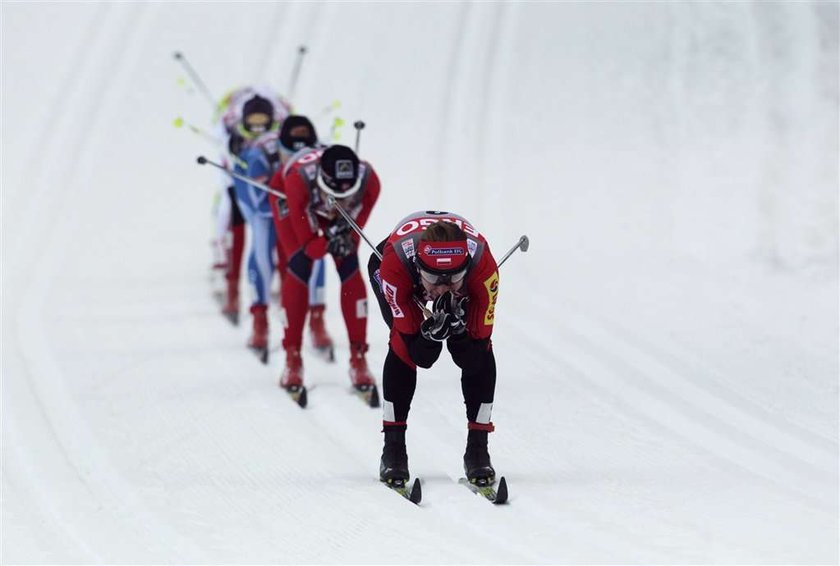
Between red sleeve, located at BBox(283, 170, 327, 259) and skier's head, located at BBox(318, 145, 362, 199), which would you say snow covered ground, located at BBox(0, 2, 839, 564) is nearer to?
red sleeve, located at BBox(283, 170, 327, 259)

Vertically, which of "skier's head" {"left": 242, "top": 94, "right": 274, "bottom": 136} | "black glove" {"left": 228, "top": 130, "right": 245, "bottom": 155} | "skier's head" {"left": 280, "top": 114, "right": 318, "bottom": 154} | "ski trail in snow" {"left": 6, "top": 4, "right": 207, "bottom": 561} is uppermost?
"skier's head" {"left": 242, "top": 94, "right": 274, "bottom": 136}

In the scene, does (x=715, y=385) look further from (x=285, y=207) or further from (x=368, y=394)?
(x=285, y=207)

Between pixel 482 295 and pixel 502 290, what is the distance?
337 centimetres

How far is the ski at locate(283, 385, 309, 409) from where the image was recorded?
6770mm

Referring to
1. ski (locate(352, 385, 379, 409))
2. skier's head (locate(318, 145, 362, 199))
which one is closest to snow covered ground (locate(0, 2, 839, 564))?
ski (locate(352, 385, 379, 409))

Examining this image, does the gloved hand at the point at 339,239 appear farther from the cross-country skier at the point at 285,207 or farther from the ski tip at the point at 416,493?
the ski tip at the point at 416,493

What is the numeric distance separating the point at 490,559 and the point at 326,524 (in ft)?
2.55

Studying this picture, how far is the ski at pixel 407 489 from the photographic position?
5445 mm

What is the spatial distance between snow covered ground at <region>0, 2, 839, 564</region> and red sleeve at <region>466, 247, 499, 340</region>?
2.58 ft

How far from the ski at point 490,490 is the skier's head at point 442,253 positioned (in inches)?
38.6

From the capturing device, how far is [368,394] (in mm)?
6797

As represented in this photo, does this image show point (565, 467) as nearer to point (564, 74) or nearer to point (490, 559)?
point (490, 559)

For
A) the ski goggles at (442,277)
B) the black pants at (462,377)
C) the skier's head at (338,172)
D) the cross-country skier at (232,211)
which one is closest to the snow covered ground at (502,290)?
the cross-country skier at (232,211)

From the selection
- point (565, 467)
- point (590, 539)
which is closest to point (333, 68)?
point (565, 467)
